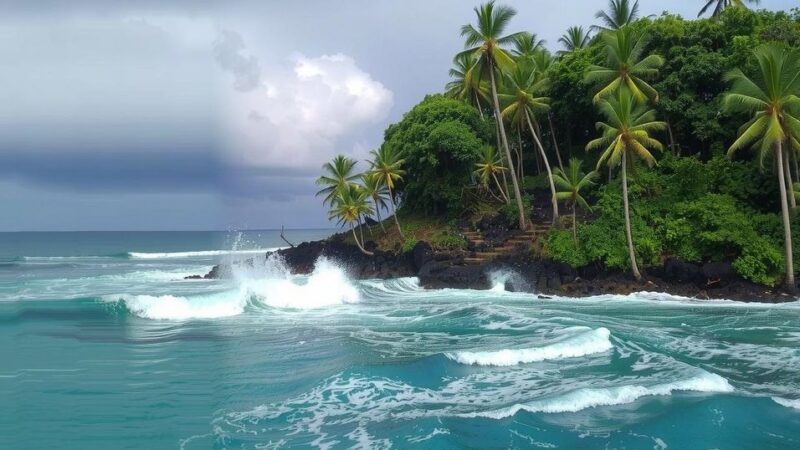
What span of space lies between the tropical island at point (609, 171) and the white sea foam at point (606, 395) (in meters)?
14.2

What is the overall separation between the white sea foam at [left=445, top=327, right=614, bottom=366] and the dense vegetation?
12.6 m

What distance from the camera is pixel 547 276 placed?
27422mm

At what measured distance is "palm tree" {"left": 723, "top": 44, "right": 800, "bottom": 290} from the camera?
21.6 metres

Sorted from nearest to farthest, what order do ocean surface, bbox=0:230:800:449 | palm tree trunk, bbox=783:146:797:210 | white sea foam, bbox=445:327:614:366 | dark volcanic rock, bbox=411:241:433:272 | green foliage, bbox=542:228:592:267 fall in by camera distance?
1. ocean surface, bbox=0:230:800:449
2. white sea foam, bbox=445:327:614:366
3. palm tree trunk, bbox=783:146:797:210
4. green foliage, bbox=542:228:592:267
5. dark volcanic rock, bbox=411:241:433:272

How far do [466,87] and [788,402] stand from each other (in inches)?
1181

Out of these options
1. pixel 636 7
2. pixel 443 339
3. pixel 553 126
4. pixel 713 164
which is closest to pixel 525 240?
pixel 713 164

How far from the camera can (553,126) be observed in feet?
139

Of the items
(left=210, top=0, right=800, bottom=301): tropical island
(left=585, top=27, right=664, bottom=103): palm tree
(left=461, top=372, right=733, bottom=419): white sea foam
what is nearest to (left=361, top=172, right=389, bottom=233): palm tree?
(left=210, top=0, right=800, bottom=301): tropical island

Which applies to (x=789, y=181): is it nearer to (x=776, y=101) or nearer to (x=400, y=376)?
(x=776, y=101)

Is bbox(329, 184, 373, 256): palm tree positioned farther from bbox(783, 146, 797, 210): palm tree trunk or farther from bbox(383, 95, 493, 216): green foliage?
bbox(783, 146, 797, 210): palm tree trunk

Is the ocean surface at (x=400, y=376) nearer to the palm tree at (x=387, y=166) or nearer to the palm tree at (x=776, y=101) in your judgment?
the palm tree at (x=776, y=101)

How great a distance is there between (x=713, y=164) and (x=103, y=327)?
2564 cm

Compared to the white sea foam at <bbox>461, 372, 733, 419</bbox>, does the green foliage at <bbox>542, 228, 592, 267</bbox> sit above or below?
above

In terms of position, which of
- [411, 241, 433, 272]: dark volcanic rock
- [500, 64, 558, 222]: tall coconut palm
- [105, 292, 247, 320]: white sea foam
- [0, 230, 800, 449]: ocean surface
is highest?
[500, 64, 558, 222]: tall coconut palm
